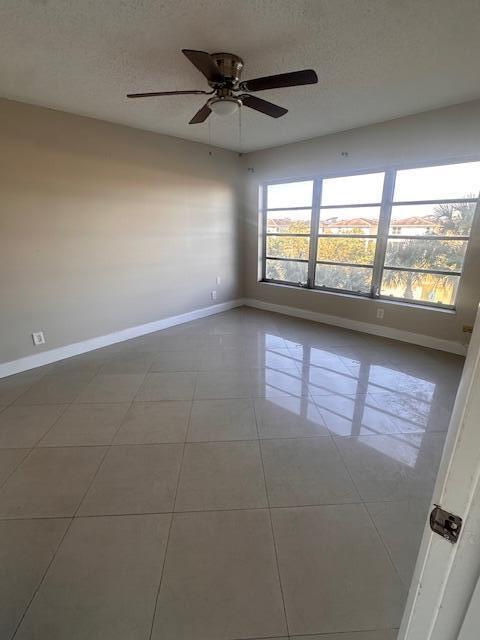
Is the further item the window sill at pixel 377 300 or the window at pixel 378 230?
the window sill at pixel 377 300

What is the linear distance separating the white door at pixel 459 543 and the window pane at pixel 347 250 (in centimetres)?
384

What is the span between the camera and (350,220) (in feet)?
13.3

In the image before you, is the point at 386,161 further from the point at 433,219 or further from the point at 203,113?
the point at 203,113

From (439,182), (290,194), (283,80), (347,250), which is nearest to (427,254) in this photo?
(439,182)

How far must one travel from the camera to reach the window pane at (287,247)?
15.3ft

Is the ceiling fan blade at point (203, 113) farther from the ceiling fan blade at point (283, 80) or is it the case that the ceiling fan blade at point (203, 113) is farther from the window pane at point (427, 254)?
the window pane at point (427, 254)

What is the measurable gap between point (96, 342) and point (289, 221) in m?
3.35

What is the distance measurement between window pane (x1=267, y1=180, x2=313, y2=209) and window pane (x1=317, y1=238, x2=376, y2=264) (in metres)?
0.67

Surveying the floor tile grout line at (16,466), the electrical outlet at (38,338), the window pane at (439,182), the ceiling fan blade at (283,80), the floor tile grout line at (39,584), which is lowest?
the floor tile grout line at (39,584)

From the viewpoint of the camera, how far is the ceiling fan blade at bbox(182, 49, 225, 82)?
1.64 metres

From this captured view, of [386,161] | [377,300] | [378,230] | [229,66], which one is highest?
[229,66]

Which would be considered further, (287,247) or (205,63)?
(287,247)

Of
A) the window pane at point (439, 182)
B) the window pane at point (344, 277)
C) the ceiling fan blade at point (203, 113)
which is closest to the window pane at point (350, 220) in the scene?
Result: the window pane at point (439, 182)

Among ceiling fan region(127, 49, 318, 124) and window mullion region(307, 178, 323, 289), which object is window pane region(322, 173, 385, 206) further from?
ceiling fan region(127, 49, 318, 124)
